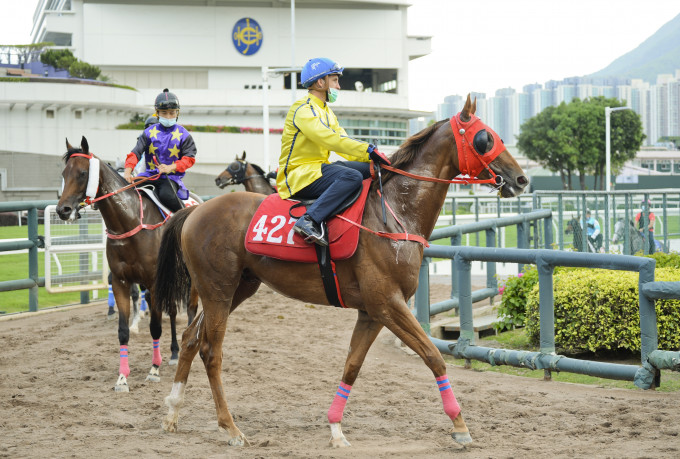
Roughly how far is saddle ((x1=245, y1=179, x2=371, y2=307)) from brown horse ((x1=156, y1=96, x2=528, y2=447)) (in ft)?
0.23

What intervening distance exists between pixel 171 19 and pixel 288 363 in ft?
164

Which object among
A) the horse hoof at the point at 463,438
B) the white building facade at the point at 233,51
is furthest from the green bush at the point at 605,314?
the white building facade at the point at 233,51

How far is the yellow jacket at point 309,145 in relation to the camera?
16.4ft

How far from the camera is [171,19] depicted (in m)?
53.2

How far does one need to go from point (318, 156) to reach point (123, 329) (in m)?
2.98

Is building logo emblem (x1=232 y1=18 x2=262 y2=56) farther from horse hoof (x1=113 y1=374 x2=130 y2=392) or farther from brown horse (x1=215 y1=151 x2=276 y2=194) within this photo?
horse hoof (x1=113 y1=374 x2=130 y2=392)

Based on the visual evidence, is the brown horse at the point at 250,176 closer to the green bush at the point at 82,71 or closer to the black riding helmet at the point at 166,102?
the black riding helmet at the point at 166,102

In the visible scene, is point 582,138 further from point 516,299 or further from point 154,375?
point 154,375

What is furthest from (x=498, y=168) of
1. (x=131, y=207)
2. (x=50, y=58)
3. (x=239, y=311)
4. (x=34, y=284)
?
(x=50, y=58)

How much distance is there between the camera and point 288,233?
514 cm

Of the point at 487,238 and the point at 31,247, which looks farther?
the point at 31,247

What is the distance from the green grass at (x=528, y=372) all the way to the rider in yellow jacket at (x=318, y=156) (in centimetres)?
299

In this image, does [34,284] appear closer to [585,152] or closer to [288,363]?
[288,363]

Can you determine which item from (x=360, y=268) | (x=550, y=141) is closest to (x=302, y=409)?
(x=360, y=268)
